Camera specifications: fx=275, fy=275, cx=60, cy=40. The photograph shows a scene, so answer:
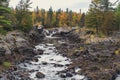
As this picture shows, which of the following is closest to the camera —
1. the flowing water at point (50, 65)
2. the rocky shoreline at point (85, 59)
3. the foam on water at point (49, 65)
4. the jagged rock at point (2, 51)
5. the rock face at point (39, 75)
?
the rocky shoreline at point (85, 59)

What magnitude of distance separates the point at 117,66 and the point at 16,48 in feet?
68.0

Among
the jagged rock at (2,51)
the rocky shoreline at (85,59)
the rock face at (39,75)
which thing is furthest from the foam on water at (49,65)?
the jagged rock at (2,51)

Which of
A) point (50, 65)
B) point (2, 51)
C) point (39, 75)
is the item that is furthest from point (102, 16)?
point (39, 75)

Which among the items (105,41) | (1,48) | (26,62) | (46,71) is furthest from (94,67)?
(105,41)

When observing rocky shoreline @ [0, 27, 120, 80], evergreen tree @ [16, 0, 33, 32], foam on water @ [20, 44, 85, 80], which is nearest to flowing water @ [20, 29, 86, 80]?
foam on water @ [20, 44, 85, 80]

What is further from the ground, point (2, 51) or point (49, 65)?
point (2, 51)

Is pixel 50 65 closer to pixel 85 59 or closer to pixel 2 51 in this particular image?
pixel 85 59

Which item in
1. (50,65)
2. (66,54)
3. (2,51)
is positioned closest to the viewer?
(2,51)

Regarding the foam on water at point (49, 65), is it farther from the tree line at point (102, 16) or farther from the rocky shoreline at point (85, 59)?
the tree line at point (102, 16)

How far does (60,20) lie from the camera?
459 ft

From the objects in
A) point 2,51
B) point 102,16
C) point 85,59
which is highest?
point 102,16

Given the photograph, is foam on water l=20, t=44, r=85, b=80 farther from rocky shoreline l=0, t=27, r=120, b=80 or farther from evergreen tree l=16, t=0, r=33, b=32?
evergreen tree l=16, t=0, r=33, b=32

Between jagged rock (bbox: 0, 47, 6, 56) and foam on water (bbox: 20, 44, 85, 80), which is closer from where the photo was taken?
foam on water (bbox: 20, 44, 85, 80)

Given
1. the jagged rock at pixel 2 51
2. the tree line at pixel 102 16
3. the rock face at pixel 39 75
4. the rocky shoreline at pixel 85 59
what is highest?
the tree line at pixel 102 16
